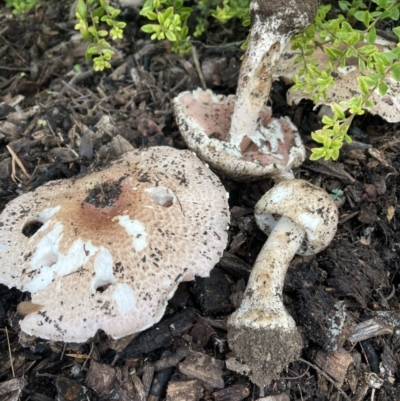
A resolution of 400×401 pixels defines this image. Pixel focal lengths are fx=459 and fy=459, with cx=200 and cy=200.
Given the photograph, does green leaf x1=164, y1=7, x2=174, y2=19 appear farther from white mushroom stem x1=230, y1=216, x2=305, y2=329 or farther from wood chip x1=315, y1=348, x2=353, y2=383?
wood chip x1=315, y1=348, x2=353, y2=383

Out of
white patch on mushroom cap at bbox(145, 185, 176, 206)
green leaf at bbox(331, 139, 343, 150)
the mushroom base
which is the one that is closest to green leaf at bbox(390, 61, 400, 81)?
green leaf at bbox(331, 139, 343, 150)

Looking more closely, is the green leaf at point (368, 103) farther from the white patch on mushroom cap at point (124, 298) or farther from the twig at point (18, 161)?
the twig at point (18, 161)

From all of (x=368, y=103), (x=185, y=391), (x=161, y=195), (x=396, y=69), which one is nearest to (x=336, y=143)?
(x=368, y=103)

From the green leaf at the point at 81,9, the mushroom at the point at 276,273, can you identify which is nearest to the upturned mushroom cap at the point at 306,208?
the mushroom at the point at 276,273

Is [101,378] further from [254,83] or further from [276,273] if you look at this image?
[254,83]

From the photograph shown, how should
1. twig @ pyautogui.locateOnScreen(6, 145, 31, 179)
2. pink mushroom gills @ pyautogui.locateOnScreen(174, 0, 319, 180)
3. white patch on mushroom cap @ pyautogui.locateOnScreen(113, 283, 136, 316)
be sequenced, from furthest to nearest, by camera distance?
twig @ pyautogui.locateOnScreen(6, 145, 31, 179) < pink mushroom gills @ pyautogui.locateOnScreen(174, 0, 319, 180) < white patch on mushroom cap @ pyautogui.locateOnScreen(113, 283, 136, 316)

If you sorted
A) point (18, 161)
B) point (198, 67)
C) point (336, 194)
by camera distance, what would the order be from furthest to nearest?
point (198, 67) → point (18, 161) → point (336, 194)

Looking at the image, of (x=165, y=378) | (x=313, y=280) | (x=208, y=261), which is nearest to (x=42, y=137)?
(x=208, y=261)
